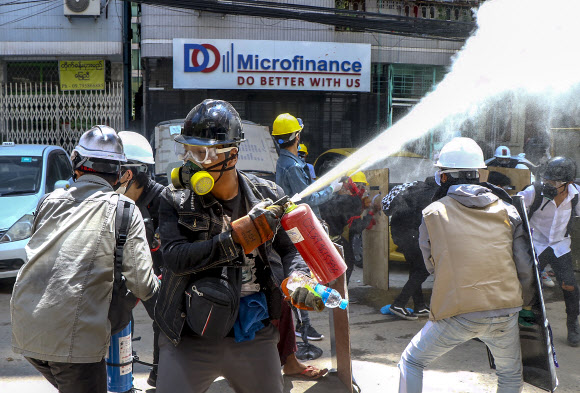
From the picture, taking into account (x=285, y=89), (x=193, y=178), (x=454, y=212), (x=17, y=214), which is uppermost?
(x=285, y=89)

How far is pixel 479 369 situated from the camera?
477 centimetres

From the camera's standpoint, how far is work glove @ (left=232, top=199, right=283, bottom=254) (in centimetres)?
231

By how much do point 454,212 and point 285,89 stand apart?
1078 cm

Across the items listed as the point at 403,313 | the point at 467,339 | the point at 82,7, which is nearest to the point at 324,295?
the point at 467,339

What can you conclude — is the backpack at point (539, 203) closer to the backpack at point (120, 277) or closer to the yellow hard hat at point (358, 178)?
the yellow hard hat at point (358, 178)

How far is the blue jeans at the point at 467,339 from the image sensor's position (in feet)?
10.7

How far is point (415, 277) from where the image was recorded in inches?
235

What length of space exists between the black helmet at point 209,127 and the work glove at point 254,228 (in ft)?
1.20

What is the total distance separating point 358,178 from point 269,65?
7.76 metres

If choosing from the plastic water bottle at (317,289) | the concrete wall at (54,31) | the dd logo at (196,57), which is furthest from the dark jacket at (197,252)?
the concrete wall at (54,31)

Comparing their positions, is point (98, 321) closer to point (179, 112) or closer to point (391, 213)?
point (391, 213)

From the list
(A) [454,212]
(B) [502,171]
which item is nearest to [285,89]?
(B) [502,171]

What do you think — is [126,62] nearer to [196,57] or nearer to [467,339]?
[196,57]

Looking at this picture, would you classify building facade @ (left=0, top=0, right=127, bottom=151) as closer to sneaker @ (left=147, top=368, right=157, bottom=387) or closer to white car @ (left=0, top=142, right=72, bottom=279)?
white car @ (left=0, top=142, right=72, bottom=279)
